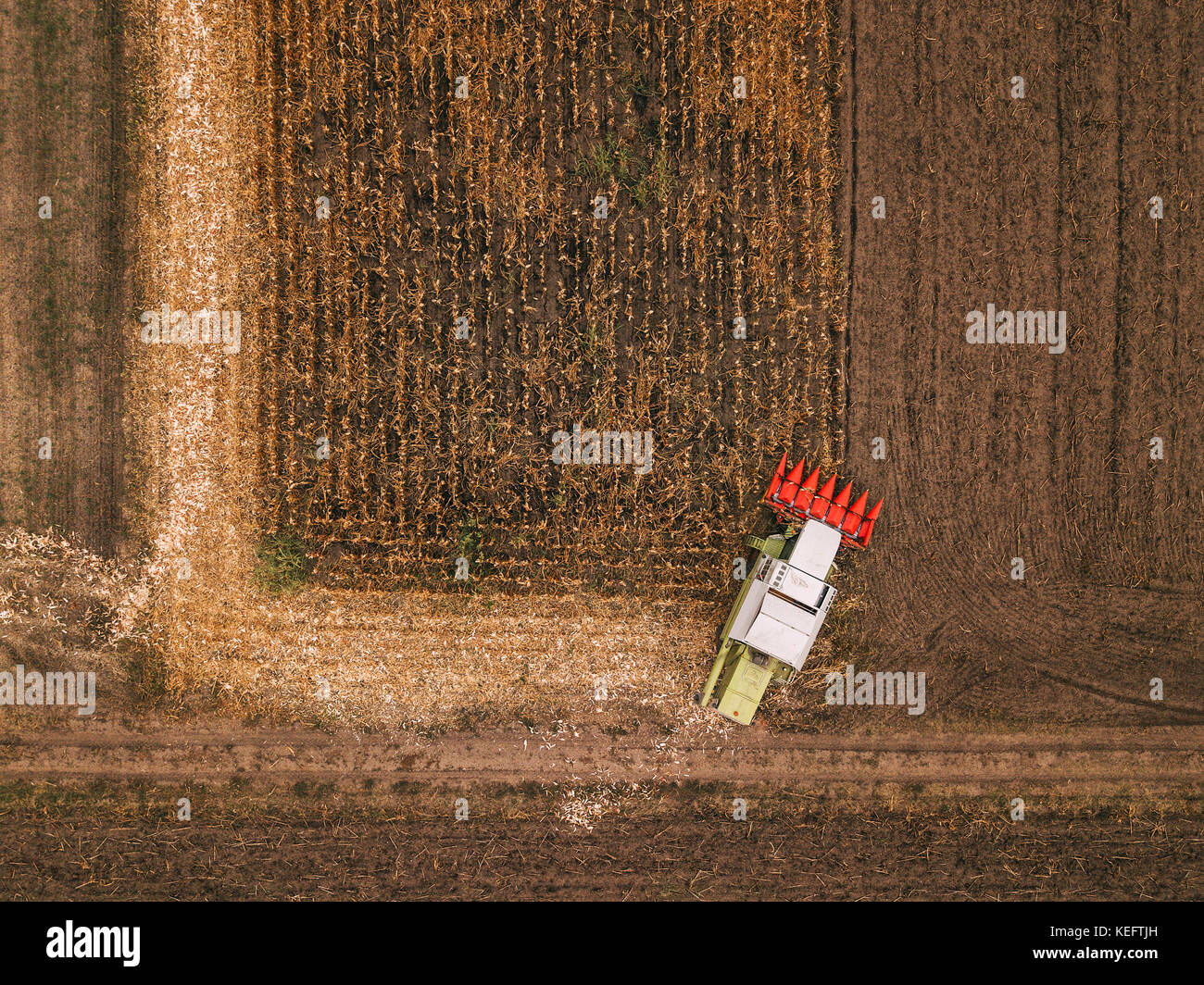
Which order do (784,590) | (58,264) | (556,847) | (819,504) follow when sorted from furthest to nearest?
(556,847), (58,264), (819,504), (784,590)

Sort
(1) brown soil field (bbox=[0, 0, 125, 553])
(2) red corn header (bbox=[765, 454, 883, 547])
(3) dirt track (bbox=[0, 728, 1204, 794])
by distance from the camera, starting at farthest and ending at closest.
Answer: (3) dirt track (bbox=[0, 728, 1204, 794]), (1) brown soil field (bbox=[0, 0, 125, 553]), (2) red corn header (bbox=[765, 454, 883, 547])

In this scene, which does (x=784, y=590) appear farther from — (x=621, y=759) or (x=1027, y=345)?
(x=1027, y=345)

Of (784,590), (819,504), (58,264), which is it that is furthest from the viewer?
(58,264)

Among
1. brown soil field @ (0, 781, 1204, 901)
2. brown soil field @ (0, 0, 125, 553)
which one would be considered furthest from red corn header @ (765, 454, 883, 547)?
brown soil field @ (0, 0, 125, 553)

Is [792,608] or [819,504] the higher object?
[819,504]

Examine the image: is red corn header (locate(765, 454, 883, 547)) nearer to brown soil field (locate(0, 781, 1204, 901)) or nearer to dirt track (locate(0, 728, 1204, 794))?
dirt track (locate(0, 728, 1204, 794))

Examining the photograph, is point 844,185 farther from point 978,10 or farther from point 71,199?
point 71,199

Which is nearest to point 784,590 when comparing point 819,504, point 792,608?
point 792,608

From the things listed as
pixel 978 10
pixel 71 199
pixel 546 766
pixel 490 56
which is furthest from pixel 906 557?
pixel 71 199
